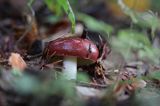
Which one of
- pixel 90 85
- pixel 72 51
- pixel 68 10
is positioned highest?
pixel 68 10

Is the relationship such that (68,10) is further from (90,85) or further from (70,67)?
(90,85)

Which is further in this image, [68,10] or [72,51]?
[68,10]

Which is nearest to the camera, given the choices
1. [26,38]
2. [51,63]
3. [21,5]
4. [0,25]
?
[51,63]

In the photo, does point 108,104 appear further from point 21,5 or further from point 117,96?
point 21,5

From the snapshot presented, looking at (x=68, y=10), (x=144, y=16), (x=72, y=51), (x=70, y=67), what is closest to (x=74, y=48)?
(x=72, y=51)

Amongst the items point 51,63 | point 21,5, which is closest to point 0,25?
point 21,5

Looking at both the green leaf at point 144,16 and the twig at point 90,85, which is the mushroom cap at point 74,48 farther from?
the green leaf at point 144,16

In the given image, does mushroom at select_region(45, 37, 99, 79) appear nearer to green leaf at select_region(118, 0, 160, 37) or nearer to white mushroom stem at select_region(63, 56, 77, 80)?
white mushroom stem at select_region(63, 56, 77, 80)
